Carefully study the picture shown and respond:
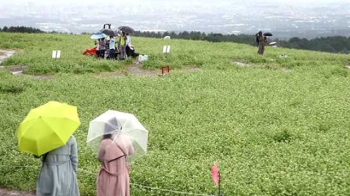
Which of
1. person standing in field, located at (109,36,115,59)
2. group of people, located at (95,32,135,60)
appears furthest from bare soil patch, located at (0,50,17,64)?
person standing in field, located at (109,36,115,59)

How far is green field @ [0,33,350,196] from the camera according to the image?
9547 millimetres

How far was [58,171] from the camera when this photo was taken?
7.71 meters

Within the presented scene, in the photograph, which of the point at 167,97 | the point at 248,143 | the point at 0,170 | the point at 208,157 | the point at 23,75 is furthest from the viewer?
the point at 23,75

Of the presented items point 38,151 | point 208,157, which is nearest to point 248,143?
point 208,157

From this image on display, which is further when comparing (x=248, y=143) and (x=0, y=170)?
(x=248, y=143)

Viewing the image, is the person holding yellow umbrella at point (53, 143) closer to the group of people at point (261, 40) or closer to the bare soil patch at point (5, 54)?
the bare soil patch at point (5, 54)

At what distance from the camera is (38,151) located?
7379mm

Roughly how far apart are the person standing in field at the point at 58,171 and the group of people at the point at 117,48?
16.6 m

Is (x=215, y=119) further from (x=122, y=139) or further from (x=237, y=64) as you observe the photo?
(x=237, y=64)

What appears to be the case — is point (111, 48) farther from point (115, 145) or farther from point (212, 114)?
point (115, 145)

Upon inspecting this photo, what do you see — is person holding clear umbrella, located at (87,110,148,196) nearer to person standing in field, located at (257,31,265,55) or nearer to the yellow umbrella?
the yellow umbrella

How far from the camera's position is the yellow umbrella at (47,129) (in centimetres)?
732

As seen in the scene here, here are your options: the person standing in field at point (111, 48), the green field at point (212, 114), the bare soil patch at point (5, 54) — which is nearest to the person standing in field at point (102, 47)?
the person standing in field at point (111, 48)

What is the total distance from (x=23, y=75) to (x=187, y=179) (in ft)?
43.9
